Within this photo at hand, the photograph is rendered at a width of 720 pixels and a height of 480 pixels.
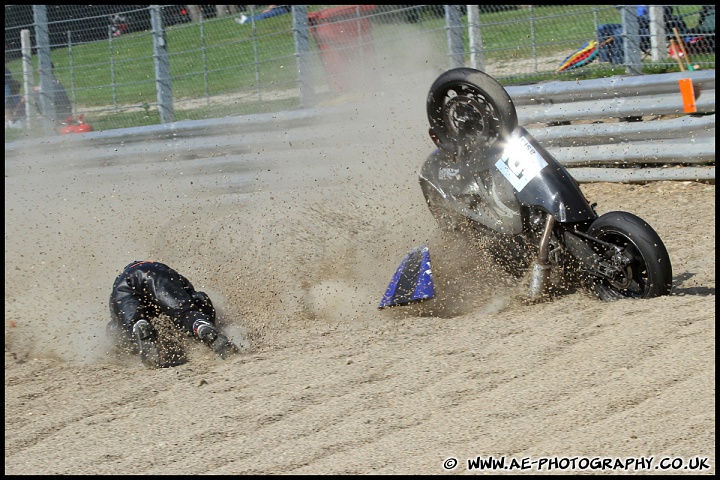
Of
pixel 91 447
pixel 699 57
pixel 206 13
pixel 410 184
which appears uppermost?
pixel 206 13

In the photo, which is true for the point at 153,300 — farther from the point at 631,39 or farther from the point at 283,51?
the point at 283,51

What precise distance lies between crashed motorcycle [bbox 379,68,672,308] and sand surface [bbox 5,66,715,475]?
0.17 meters

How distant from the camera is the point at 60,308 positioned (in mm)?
6695

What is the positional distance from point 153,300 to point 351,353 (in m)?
1.39

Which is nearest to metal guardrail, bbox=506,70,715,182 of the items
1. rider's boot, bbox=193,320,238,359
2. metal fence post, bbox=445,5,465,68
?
metal fence post, bbox=445,5,465,68

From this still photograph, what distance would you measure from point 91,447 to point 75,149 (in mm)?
7710

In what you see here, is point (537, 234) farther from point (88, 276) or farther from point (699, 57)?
point (699, 57)

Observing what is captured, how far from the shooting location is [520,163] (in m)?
5.48

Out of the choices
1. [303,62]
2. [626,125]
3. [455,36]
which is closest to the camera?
[626,125]

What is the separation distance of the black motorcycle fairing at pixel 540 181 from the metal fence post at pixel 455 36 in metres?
4.31

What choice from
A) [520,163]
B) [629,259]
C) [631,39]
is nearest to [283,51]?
[631,39]

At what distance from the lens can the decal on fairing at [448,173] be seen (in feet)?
19.3

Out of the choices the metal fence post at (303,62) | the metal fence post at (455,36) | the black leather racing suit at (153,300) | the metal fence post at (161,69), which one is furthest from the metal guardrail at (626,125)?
the black leather racing suit at (153,300)

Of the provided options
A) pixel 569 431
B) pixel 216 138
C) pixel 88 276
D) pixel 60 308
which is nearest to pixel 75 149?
pixel 216 138
